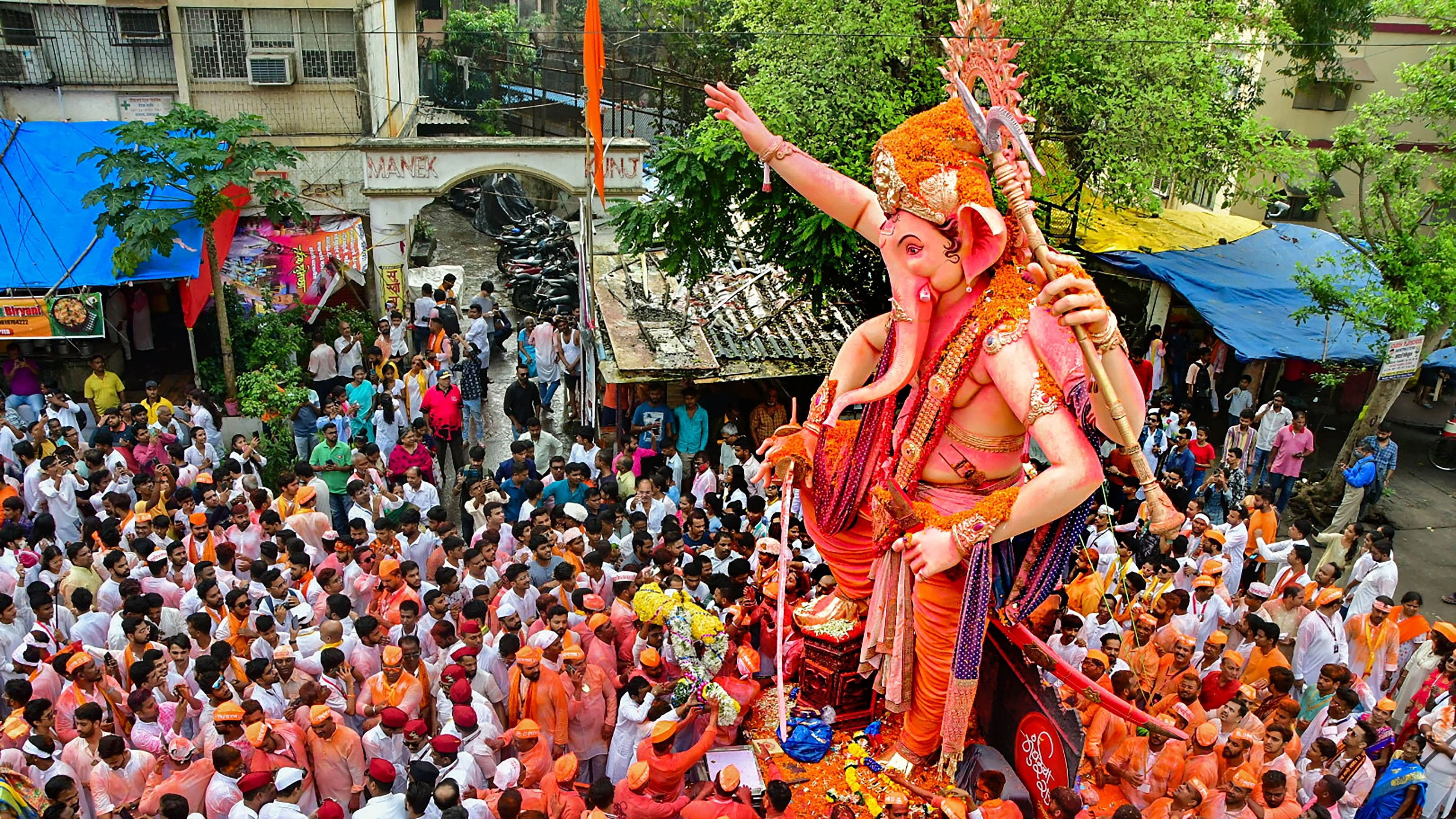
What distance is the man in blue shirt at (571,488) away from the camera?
10438 millimetres

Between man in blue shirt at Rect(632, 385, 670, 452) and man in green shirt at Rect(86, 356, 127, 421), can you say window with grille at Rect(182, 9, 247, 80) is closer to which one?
man in green shirt at Rect(86, 356, 127, 421)

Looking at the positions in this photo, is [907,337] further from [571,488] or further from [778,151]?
[571,488]

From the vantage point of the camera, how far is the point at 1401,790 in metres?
7.05

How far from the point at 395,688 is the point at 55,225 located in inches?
381

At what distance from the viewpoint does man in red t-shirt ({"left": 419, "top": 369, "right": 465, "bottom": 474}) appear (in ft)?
41.0

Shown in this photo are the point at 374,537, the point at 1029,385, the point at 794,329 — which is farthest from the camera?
the point at 794,329

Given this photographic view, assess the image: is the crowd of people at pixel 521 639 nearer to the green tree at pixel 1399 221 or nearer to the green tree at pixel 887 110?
the green tree at pixel 887 110

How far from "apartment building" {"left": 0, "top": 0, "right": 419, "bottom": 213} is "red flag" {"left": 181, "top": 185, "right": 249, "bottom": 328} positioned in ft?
7.31

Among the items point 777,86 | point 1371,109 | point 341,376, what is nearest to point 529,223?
→ point 341,376

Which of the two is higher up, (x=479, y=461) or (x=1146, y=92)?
(x=1146, y=92)

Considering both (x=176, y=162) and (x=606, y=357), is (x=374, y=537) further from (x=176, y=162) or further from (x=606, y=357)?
(x=176, y=162)

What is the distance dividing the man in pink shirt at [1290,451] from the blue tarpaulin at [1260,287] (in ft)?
5.65

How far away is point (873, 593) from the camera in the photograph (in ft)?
23.1

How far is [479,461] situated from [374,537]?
181cm
